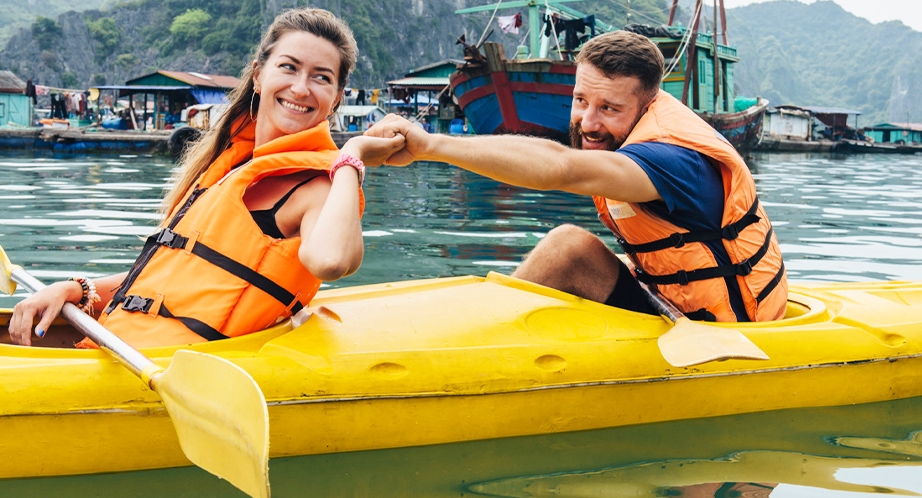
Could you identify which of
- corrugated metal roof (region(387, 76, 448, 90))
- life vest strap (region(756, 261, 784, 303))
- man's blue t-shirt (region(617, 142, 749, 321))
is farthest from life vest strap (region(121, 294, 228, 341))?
corrugated metal roof (region(387, 76, 448, 90))

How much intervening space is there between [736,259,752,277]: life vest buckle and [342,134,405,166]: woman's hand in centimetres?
130

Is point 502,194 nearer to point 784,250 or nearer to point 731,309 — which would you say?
point 784,250

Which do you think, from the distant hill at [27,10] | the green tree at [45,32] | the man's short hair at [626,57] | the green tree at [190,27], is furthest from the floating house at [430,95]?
the distant hill at [27,10]

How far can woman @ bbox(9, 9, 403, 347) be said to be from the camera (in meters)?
2.30

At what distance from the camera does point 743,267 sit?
285 cm

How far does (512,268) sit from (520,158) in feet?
10.8

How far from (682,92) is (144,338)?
2175 cm

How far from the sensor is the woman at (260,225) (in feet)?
7.55

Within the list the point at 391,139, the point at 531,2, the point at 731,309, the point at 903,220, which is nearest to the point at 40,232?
the point at 391,139

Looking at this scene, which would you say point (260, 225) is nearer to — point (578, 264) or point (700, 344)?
point (578, 264)

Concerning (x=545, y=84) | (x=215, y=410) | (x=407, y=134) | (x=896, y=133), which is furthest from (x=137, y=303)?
(x=896, y=133)

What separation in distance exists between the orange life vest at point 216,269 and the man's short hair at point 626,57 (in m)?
1.04

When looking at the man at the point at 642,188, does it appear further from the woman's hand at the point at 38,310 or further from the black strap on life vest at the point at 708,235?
the woman's hand at the point at 38,310

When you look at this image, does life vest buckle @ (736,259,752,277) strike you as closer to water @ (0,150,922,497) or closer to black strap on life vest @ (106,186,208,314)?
water @ (0,150,922,497)
